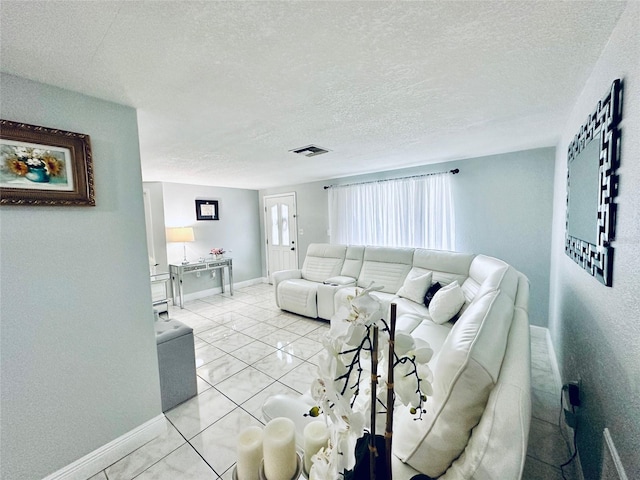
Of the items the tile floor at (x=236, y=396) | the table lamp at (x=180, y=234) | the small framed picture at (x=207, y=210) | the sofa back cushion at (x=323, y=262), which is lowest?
the tile floor at (x=236, y=396)

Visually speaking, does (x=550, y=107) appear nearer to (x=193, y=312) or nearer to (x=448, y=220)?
(x=448, y=220)

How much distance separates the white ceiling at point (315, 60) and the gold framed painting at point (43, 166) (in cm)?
29

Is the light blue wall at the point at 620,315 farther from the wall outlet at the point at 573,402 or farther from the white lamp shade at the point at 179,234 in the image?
the white lamp shade at the point at 179,234

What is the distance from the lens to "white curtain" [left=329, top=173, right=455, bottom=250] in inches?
145

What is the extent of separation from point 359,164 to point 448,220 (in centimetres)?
151

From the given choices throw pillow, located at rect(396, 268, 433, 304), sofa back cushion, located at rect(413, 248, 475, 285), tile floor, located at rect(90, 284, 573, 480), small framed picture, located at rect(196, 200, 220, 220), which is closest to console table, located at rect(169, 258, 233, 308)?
tile floor, located at rect(90, 284, 573, 480)

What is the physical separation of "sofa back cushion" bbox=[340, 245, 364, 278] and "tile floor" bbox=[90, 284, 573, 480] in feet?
2.87

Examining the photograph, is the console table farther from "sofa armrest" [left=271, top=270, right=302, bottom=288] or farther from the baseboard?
the baseboard

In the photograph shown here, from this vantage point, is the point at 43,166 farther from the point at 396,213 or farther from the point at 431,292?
the point at 396,213

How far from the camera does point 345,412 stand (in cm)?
56

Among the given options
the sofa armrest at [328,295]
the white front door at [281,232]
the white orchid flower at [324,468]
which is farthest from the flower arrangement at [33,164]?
the white front door at [281,232]

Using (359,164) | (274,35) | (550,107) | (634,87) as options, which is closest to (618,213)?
(634,87)

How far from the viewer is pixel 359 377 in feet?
1.81

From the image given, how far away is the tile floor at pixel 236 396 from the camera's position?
Answer: 1526 mm
